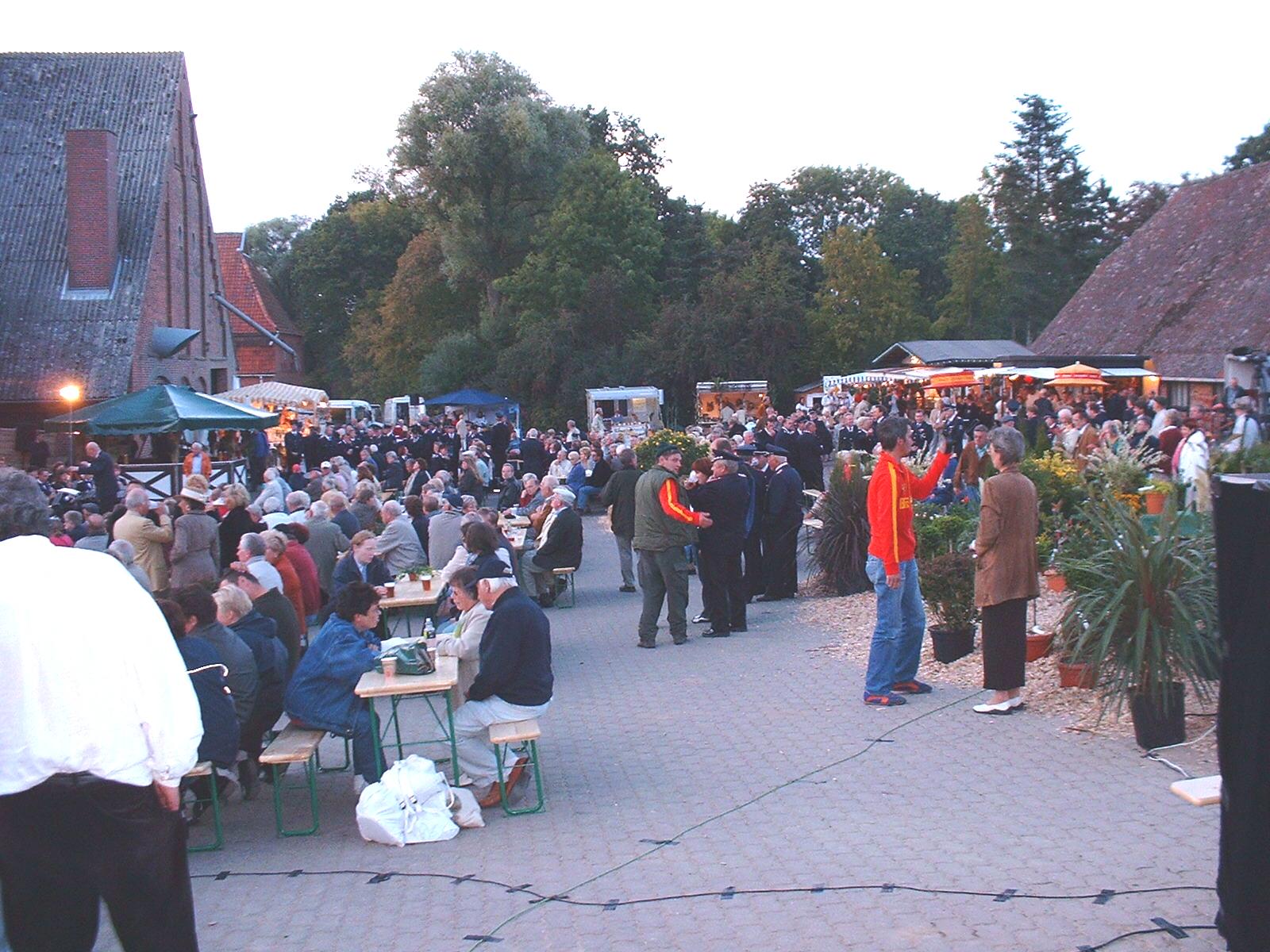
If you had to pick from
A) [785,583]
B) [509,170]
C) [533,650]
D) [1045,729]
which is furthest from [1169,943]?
[509,170]

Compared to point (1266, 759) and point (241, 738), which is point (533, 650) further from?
point (1266, 759)

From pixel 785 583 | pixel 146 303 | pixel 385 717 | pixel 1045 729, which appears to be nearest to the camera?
pixel 1045 729

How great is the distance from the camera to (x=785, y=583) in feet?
48.7

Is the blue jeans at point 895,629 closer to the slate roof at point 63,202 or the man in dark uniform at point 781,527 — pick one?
the man in dark uniform at point 781,527

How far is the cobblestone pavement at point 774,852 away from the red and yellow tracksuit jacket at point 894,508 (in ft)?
3.83

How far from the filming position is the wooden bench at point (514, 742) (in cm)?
730

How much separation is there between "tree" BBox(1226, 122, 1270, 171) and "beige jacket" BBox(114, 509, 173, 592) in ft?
192

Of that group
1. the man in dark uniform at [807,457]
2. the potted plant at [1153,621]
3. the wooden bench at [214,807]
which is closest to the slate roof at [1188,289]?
the man in dark uniform at [807,457]

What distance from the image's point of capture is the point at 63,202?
31.7 m

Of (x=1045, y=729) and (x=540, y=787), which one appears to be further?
(x=1045, y=729)

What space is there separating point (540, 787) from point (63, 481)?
15.0 m

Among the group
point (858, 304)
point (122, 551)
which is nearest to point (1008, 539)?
point (122, 551)

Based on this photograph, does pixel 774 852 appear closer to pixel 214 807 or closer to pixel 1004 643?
pixel 1004 643

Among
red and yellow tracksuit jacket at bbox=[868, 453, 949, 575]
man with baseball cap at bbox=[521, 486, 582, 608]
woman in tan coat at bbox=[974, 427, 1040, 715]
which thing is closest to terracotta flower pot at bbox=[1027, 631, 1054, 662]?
woman in tan coat at bbox=[974, 427, 1040, 715]
